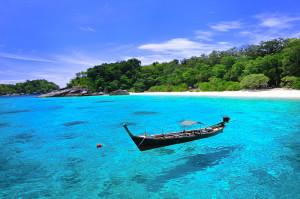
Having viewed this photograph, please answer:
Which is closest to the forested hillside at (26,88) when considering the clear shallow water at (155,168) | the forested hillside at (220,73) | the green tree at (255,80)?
the forested hillside at (220,73)

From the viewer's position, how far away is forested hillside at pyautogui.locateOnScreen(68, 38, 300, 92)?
5206 centimetres

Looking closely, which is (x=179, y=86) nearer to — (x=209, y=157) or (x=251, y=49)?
(x=251, y=49)

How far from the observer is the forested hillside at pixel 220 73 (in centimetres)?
5206

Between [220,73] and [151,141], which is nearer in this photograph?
[151,141]

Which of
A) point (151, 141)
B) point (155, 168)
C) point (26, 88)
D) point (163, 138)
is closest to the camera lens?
point (155, 168)

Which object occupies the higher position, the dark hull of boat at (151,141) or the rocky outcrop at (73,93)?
the rocky outcrop at (73,93)

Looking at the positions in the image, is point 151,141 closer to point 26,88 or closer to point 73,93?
point 73,93

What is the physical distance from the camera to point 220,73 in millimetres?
71438

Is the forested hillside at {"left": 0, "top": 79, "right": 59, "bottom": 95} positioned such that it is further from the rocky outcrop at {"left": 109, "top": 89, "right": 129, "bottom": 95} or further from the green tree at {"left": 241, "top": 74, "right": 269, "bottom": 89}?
the green tree at {"left": 241, "top": 74, "right": 269, "bottom": 89}

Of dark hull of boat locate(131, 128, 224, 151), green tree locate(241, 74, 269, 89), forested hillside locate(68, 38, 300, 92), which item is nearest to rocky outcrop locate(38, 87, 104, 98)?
forested hillside locate(68, 38, 300, 92)

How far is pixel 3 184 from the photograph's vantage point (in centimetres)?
940

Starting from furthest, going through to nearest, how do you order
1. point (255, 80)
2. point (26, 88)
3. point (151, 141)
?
point (26, 88) < point (255, 80) < point (151, 141)

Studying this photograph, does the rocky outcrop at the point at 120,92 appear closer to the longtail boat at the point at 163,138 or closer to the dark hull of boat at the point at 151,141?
the longtail boat at the point at 163,138

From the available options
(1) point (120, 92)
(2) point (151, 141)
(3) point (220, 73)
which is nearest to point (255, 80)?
(3) point (220, 73)
